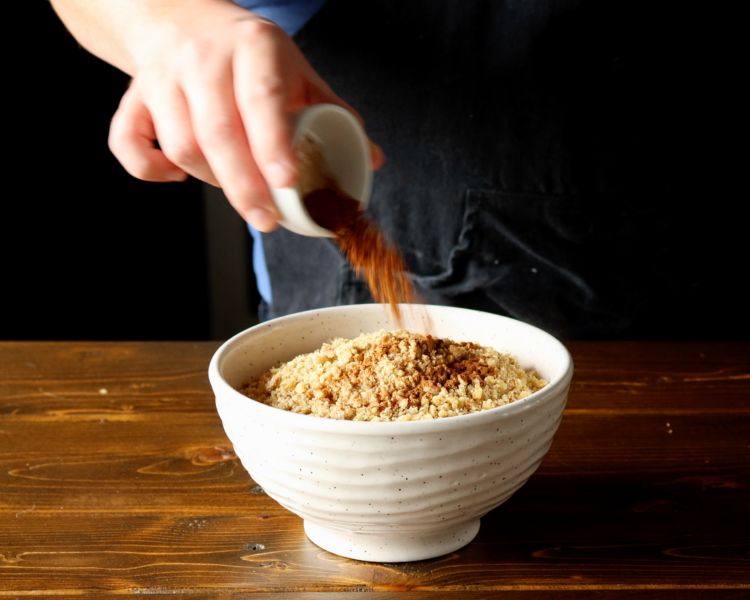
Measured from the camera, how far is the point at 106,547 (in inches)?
29.3

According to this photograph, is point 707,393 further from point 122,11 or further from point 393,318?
point 122,11

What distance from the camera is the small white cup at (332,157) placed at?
2.21 ft

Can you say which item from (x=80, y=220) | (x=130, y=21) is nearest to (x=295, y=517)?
(x=130, y=21)

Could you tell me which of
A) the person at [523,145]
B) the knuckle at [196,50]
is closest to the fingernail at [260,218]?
the knuckle at [196,50]

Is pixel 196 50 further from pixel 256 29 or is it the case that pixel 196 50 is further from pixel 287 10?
pixel 287 10

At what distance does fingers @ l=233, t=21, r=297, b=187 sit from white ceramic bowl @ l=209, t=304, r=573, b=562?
18 centimetres

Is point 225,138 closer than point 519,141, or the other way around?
point 225,138

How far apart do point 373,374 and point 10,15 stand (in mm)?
1793

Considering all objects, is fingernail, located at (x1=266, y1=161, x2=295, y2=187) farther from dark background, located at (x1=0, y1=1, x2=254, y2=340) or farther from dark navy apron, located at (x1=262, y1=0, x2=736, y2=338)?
dark background, located at (x1=0, y1=1, x2=254, y2=340)

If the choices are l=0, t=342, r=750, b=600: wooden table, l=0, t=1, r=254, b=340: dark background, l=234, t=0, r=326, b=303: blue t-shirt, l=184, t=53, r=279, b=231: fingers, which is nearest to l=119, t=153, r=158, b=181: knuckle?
A: l=184, t=53, r=279, b=231: fingers

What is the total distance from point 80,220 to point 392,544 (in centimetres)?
183

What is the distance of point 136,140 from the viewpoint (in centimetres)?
76

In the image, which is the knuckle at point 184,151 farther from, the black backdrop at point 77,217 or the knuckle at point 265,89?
the black backdrop at point 77,217

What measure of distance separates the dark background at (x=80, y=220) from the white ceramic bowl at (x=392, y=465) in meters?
1.67
